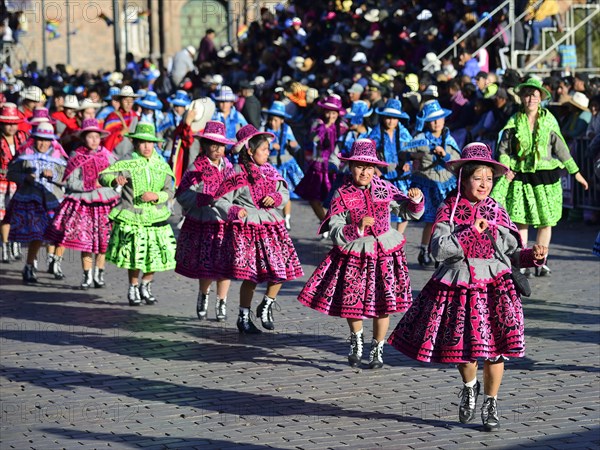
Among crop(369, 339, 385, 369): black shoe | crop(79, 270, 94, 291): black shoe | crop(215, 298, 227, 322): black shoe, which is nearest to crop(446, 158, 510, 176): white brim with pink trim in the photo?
crop(369, 339, 385, 369): black shoe

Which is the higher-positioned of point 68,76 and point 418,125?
point 68,76

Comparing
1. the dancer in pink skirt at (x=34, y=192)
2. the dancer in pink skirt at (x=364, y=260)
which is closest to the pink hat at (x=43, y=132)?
the dancer in pink skirt at (x=34, y=192)

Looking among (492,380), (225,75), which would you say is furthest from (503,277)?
(225,75)

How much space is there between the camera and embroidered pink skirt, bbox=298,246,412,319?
9836mm

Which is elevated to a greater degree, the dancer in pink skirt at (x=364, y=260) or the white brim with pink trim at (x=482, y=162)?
the white brim with pink trim at (x=482, y=162)

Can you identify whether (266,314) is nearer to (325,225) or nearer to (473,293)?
(325,225)

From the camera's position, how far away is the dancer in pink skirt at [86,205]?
14.1 metres

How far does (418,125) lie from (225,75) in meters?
17.1

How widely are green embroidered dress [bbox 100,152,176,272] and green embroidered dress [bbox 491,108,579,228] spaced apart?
10.7ft

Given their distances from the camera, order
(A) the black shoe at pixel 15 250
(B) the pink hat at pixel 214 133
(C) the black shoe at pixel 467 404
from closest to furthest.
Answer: (C) the black shoe at pixel 467 404 < (B) the pink hat at pixel 214 133 < (A) the black shoe at pixel 15 250

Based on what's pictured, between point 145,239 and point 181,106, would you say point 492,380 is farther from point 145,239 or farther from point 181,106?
point 181,106

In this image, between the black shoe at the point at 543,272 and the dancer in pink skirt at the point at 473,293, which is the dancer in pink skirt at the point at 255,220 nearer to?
the dancer in pink skirt at the point at 473,293

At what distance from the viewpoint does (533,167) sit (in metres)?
13.6

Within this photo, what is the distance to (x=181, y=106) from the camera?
67.8ft
